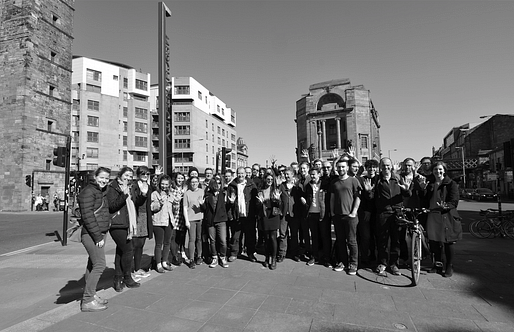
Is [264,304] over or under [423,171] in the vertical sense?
under

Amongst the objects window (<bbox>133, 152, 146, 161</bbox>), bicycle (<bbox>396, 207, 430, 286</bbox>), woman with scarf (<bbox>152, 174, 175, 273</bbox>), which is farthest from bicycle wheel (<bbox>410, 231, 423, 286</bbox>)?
window (<bbox>133, 152, 146, 161</bbox>)

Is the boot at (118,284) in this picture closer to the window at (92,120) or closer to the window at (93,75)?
the window at (92,120)

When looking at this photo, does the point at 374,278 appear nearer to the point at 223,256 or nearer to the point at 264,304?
the point at 264,304

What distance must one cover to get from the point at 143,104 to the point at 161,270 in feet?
190

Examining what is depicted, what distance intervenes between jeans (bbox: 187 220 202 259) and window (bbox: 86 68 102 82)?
57214mm

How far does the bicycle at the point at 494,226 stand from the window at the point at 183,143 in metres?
54.5

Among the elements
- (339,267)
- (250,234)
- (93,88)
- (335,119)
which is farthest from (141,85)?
(339,267)

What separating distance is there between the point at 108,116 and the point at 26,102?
2601cm

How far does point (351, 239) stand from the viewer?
5.34 meters

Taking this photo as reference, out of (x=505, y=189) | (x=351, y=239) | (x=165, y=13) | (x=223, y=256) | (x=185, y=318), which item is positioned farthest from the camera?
(x=505, y=189)

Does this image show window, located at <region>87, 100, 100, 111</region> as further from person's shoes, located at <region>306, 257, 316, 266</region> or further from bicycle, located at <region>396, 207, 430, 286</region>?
bicycle, located at <region>396, 207, 430, 286</region>

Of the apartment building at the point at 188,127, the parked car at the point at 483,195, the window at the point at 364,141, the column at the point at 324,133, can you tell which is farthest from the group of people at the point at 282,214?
the column at the point at 324,133

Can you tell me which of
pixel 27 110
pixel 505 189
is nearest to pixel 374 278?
pixel 27 110

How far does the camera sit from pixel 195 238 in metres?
6.19
